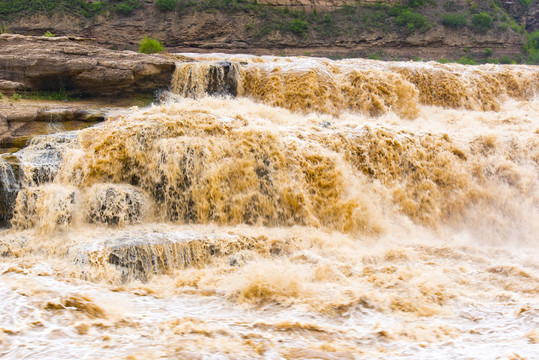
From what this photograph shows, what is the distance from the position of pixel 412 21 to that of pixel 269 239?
2404 cm

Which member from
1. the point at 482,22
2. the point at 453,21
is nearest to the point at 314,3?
Result: the point at 453,21

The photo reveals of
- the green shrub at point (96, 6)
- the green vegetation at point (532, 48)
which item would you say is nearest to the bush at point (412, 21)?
the green vegetation at point (532, 48)

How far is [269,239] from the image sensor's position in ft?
19.1

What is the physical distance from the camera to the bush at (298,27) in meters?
25.6

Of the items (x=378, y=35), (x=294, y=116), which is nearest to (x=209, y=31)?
(x=378, y=35)

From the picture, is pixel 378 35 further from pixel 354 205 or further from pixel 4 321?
pixel 4 321

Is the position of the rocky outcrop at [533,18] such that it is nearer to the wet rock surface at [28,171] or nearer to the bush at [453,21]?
the bush at [453,21]

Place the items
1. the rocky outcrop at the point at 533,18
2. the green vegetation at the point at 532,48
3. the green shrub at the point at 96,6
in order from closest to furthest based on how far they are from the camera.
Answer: the green shrub at the point at 96,6
the green vegetation at the point at 532,48
the rocky outcrop at the point at 533,18

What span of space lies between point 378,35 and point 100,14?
14.6 meters

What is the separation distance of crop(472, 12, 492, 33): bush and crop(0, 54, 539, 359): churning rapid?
19.9 meters

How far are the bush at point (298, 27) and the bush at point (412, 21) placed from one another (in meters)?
5.36

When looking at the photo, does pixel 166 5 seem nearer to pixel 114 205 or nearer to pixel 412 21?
pixel 412 21

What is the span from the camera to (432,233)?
691 centimetres

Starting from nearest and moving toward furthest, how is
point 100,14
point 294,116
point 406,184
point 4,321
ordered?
point 4,321
point 406,184
point 294,116
point 100,14
